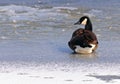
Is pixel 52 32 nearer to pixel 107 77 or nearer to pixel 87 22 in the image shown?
pixel 87 22

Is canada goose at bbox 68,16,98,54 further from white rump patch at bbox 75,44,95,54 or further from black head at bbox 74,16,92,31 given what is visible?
black head at bbox 74,16,92,31

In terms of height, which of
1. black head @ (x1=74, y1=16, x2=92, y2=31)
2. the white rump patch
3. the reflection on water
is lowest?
the white rump patch

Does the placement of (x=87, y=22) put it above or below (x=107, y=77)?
above

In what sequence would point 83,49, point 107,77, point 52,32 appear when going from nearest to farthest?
point 107,77, point 83,49, point 52,32

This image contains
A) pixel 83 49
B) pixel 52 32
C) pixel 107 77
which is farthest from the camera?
pixel 52 32

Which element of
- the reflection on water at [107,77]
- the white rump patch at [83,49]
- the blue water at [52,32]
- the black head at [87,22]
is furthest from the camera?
the black head at [87,22]

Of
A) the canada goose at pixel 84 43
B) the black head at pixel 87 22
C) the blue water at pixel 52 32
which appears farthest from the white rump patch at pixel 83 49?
the black head at pixel 87 22

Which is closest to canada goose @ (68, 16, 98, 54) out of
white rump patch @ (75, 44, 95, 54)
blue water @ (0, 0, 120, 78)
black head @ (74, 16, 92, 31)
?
white rump patch @ (75, 44, 95, 54)

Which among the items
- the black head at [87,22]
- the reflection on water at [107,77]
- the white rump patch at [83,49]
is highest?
the black head at [87,22]

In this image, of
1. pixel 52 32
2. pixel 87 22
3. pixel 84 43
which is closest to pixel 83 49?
pixel 84 43

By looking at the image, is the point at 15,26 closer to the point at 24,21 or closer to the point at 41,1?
the point at 24,21

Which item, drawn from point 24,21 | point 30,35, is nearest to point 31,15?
point 24,21

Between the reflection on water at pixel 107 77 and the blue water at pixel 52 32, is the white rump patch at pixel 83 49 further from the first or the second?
the reflection on water at pixel 107 77

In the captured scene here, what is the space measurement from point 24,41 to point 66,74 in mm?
3386
